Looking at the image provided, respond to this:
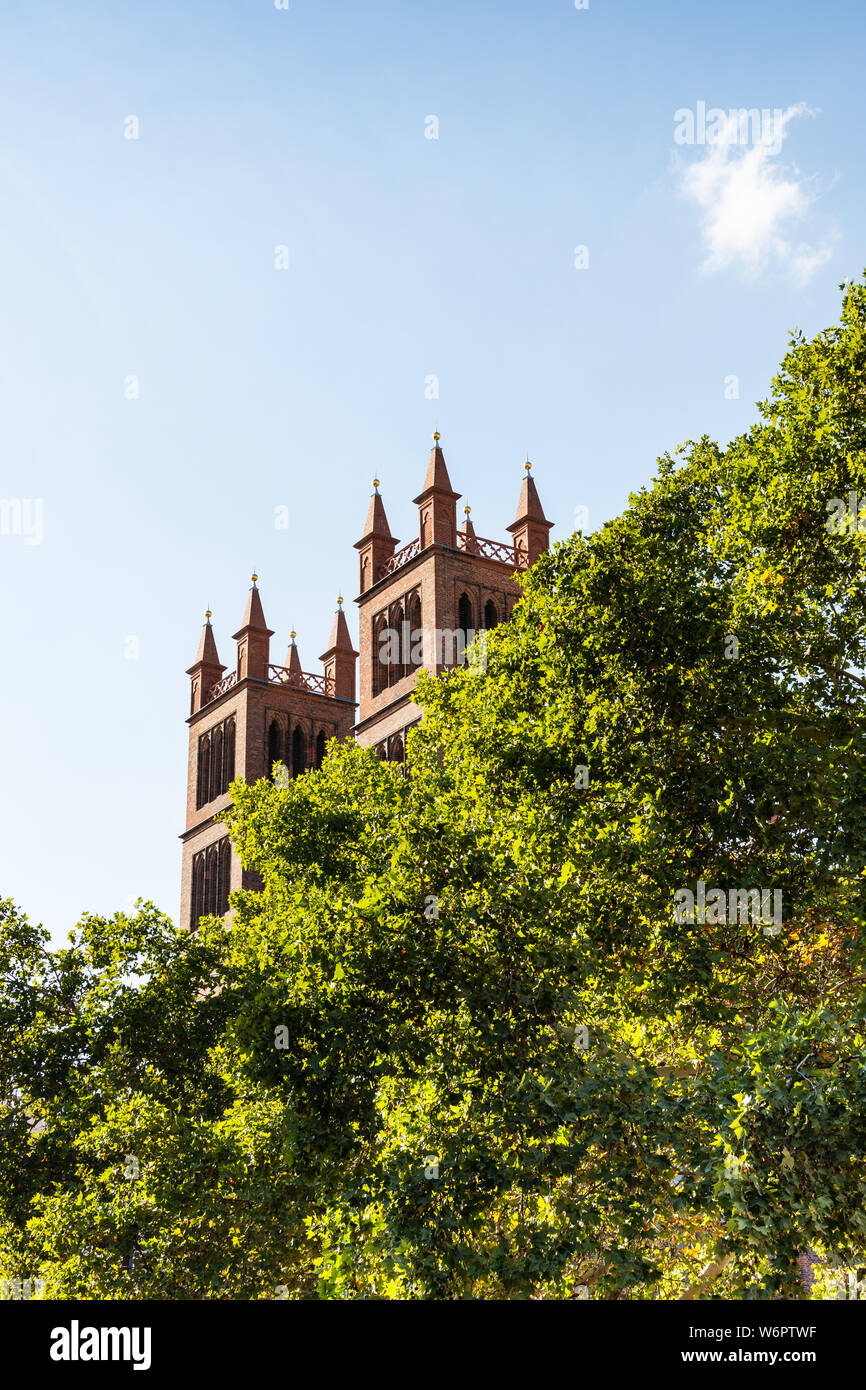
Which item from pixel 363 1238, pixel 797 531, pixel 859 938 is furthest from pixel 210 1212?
pixel 797 531

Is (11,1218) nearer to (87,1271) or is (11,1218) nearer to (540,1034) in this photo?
(87,1271)

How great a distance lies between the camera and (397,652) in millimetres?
56562

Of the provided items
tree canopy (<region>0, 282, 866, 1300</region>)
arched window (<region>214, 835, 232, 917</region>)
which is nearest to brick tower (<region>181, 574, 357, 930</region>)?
arched window (<region>214, 835, 232, 917</region>)

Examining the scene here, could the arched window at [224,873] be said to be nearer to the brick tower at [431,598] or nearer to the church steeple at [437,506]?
the brick tower at [431,598]

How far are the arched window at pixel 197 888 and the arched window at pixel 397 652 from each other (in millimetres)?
19371

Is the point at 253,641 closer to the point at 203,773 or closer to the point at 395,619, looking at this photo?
the point at 203,773

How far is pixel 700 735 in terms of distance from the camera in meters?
18.0

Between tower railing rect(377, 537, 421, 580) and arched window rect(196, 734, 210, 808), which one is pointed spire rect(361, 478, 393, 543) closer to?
tower railing rect(377, 537, 421, 580)

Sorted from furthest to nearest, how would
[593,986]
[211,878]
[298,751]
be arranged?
[298,751] < [211,878] < [593,986]

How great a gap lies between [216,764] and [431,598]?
2111 centimetres

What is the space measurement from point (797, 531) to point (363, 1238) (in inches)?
421

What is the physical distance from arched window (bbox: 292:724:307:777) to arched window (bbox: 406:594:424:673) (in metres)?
15.0

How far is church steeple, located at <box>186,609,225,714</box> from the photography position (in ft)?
244

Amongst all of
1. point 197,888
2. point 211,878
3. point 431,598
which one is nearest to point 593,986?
point 431,598
